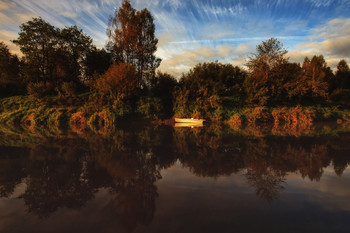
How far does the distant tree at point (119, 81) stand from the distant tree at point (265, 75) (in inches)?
561

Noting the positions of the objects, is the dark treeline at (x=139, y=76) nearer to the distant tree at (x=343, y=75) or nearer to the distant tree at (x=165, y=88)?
the distant tree at (x=165, y=88)

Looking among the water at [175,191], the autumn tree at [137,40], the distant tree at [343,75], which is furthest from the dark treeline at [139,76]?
the distant tree at [343,75]

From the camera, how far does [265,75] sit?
23844 mm

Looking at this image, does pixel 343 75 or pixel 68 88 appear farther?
pixel 343 75

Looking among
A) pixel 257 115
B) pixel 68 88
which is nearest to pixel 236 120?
pixel 257 115

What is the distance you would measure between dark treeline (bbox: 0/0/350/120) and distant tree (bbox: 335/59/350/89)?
110 ft

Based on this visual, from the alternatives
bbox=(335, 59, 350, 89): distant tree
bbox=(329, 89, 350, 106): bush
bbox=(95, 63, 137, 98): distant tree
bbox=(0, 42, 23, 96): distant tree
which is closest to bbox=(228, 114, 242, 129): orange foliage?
bbox=(95, 63, 137, 98): distant tree

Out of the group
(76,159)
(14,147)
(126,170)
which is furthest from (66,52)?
(126,170)

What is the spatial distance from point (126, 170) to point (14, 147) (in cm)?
627

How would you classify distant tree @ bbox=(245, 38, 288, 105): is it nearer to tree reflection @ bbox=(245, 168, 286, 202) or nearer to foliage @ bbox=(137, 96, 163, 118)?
foliage @ bbox=(137, 96, 163, 118)

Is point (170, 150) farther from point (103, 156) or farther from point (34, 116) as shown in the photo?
point (34, 116)

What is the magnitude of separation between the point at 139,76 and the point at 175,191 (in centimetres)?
2449

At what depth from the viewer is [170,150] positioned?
7711mm

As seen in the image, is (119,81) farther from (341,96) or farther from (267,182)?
(341,96)
